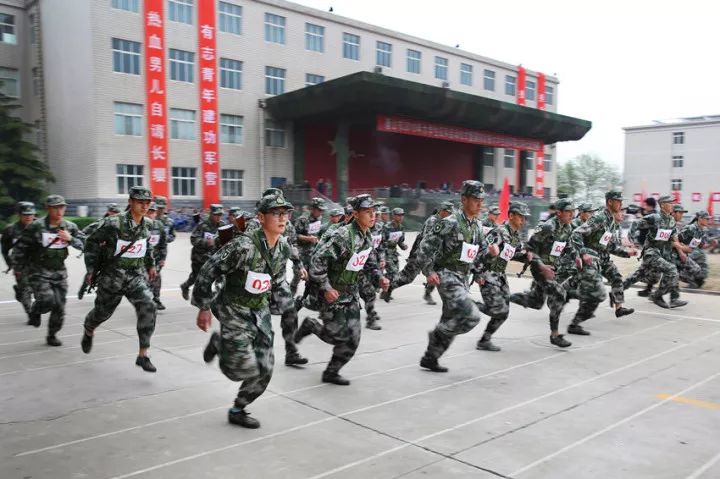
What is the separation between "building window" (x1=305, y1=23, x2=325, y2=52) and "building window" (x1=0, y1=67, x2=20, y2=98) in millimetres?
16800

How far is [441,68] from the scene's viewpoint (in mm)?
42906

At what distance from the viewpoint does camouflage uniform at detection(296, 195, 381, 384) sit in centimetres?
539

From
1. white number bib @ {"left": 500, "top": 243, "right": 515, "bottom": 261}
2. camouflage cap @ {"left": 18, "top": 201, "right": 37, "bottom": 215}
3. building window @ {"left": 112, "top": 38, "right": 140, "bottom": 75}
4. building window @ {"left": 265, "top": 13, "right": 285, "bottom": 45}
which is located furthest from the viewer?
building window @ {"left": 265, "top": 13, "right": 285, "bottom": 45}

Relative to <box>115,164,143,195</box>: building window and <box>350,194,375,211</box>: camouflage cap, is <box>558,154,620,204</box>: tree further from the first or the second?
<box>350,194,375,211</box>: camouflage cap

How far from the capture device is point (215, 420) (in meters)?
4.53

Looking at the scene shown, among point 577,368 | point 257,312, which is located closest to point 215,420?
point 257,312

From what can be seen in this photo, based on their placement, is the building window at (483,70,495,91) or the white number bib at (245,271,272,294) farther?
the building window at (483,70,495,91)

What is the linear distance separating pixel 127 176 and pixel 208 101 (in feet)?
19.6

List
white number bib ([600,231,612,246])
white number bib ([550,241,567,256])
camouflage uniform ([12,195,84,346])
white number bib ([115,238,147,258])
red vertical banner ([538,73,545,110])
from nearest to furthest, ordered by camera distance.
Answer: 1. white number bib ([115,238,147,258])
2. camouflage uniform ([12,195,84,346])
3. white number bib ([550,241,567,256])
4. white number bib ([600,231,612,246])
5. red vertical banner ([538,73,545,110])

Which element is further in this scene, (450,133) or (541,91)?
(541,91)

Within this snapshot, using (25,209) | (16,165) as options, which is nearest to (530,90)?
(16,165)

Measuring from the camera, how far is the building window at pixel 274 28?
33.6m

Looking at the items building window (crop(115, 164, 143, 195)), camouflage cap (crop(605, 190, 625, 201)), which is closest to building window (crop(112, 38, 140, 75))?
building window (crop(115, 164, 143, 195))

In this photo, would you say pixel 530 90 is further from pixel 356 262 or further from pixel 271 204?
pixel 271 204
